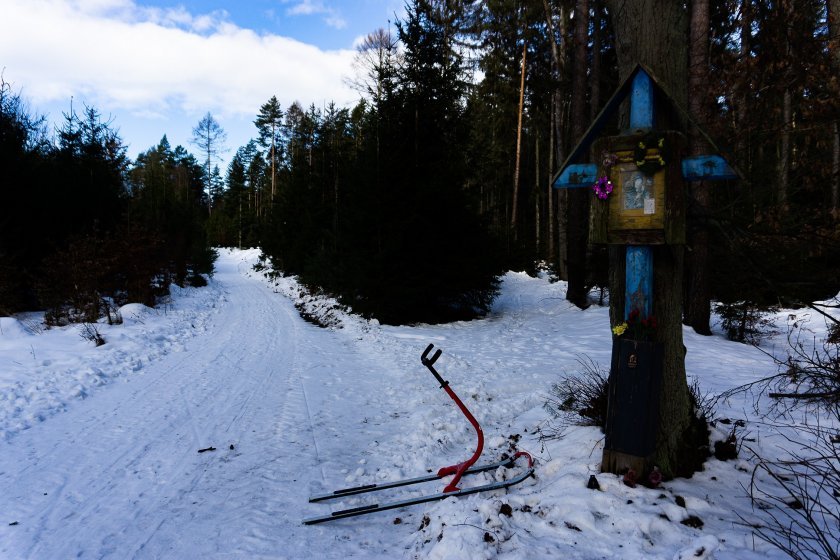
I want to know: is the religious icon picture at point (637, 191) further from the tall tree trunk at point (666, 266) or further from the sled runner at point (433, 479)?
the sled runner at point (433, 479)

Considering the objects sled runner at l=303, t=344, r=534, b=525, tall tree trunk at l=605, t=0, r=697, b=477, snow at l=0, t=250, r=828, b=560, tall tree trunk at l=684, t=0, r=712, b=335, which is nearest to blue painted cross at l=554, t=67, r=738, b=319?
tall tree trunk at l=605, t=0, r=697, b=477

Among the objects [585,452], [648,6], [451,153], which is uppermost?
[451,153]

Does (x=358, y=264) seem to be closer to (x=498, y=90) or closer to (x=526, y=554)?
(x=526, y=554)

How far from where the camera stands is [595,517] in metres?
2.81

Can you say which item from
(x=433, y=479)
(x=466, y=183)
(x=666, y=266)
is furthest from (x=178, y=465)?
(x=466, y=183)

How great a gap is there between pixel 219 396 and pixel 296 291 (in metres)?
15.7

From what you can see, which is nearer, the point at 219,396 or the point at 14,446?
the point at 14,446

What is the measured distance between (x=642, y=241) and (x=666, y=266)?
0.38 m

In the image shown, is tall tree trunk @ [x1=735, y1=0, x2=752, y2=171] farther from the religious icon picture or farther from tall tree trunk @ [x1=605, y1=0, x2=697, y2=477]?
the religious icon picture

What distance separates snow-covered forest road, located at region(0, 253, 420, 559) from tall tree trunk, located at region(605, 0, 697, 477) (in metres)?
2.67

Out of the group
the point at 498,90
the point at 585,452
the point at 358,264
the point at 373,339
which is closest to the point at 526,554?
the point at 585,452

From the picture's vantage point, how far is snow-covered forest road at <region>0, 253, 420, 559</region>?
10.3ft

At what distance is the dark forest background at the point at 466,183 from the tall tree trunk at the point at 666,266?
5.4 inches

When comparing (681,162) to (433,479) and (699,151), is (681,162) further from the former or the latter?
(699,151)
